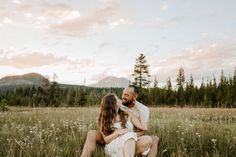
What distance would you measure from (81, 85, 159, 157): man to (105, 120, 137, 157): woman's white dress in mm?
276

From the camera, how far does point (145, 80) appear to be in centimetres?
5744

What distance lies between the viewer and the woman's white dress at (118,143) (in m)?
5.95

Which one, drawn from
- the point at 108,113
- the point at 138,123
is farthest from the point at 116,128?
the point at 138,123

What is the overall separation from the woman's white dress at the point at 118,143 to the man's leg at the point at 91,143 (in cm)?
26

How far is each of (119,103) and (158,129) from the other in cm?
258

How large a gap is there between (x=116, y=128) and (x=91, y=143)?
0.53m

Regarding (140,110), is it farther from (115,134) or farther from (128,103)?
(115,134)

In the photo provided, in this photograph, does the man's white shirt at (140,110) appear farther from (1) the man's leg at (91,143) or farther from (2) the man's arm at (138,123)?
(1) the man's leg at (91,143)

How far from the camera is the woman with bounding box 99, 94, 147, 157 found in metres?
5.91

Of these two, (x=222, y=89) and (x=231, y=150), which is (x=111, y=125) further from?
(x=222, y=89)

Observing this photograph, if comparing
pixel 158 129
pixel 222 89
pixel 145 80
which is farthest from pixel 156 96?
pixel 158 129

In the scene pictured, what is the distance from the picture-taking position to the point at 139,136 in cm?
672

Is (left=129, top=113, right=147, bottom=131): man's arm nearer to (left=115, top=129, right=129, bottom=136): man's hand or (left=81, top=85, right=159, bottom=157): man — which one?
(left=81, top=85, right=159, bottom=157): man

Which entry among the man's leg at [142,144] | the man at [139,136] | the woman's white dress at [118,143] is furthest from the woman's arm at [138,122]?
the man's leg at [142,144]
